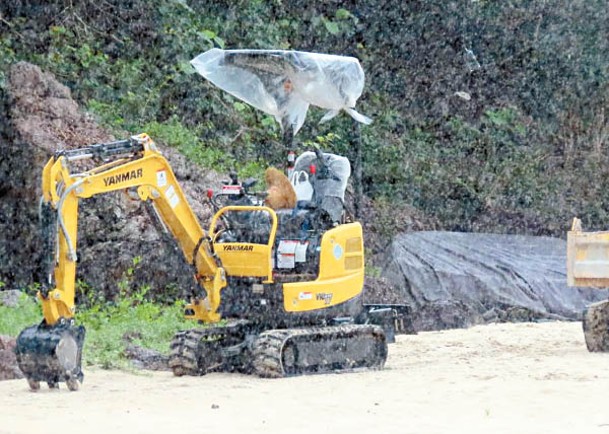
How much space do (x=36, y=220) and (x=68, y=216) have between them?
544cm

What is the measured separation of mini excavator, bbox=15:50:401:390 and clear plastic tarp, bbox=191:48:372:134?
2.0 inches

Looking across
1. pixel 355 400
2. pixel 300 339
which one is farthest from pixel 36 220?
pixel 355 400

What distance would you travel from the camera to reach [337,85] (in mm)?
11828

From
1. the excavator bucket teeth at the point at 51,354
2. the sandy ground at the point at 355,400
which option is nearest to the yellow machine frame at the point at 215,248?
the sandy ground at the point at 355,400

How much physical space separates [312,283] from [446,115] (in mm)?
13341

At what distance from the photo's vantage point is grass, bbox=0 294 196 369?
1191 centimetres

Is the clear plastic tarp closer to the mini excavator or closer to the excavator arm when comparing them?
the mini excavator

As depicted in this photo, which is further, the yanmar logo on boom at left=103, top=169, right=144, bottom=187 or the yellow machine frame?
the yellow machine frame

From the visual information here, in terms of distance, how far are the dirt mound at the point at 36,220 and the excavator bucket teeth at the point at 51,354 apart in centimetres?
503

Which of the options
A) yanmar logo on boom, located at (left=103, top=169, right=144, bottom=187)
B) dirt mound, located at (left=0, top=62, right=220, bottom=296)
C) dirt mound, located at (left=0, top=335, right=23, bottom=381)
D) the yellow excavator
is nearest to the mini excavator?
yanmar logo on boom, located at (left=103, top=169, right=144, bottom=187)

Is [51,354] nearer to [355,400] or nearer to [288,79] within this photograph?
[355,400]

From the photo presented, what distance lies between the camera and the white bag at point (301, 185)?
11687mm

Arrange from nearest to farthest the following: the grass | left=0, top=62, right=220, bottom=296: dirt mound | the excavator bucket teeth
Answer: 1. the excavator bucket teeth
2. the grass
3. left=0, top=62, right=220, bottom=296: dirt mound

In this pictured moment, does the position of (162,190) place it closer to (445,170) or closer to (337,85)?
(337,85)
